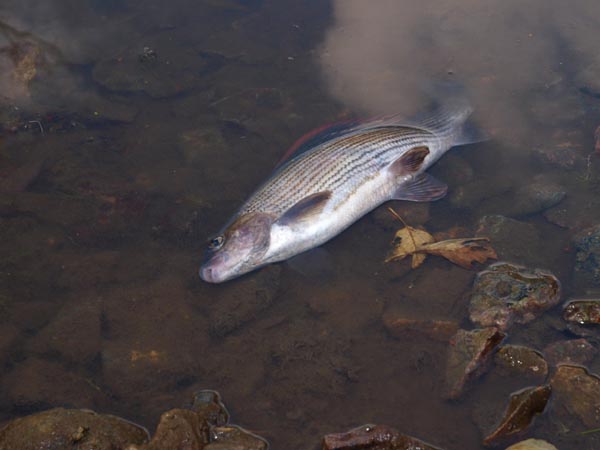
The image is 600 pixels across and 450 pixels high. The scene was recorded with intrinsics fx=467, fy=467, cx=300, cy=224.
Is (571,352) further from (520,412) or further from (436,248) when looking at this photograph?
(436,248)

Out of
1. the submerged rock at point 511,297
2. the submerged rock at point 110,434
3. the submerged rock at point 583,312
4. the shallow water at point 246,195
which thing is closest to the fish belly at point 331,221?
the shallow water at point 246,195

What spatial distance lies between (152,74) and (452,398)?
22.5ft

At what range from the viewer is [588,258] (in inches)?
196

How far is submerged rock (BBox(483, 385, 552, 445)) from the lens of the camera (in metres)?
3.61

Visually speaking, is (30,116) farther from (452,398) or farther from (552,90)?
(552,90)

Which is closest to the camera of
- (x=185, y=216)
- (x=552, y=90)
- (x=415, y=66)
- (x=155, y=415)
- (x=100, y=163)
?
(x=155, y=415)

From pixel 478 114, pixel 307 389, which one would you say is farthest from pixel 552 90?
pixel 307 389

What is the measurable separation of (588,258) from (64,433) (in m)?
5.11

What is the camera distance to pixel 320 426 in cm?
385

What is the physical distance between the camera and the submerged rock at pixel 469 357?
403 cm

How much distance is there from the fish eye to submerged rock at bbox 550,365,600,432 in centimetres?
333

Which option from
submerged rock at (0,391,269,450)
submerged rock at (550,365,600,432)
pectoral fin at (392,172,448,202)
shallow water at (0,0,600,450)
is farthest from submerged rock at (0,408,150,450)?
pectoral fin at (392,172,448,202)

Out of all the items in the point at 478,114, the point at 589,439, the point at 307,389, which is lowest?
the point at 307,389

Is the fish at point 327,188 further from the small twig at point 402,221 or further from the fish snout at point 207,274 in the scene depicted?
the small twig at point 402,221
